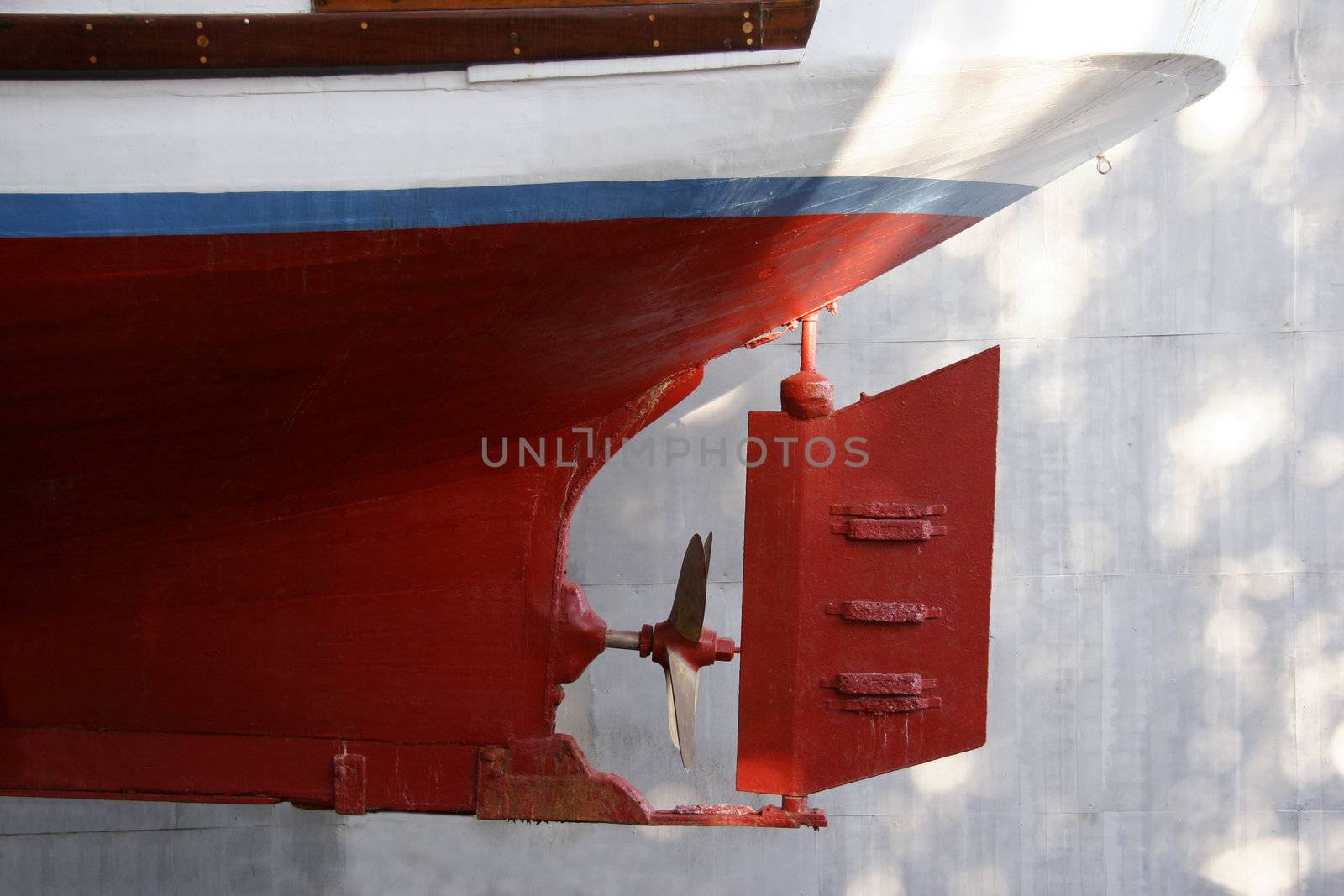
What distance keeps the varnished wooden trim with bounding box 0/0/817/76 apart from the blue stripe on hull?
0.19m

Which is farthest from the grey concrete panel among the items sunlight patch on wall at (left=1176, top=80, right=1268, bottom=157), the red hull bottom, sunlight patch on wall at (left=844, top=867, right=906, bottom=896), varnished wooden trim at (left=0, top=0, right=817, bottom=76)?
varnished wooden trim at (left=0, top=0, right=817, bottom=76)

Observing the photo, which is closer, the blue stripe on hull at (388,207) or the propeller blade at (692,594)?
the blue stripe on hull at (388,207)

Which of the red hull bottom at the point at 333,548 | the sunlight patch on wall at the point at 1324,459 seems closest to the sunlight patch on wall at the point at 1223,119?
the sunlight patch on wall at the point at 1324,459

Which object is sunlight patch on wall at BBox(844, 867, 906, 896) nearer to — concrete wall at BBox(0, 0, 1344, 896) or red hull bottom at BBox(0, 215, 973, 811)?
concrete wall at BBox(0, 0, 1344, 896)

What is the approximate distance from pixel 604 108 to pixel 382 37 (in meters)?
0.35

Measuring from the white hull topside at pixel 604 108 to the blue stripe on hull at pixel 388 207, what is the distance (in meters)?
0.02

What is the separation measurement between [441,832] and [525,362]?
2183 mm

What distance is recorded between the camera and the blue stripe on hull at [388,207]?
1965 mm

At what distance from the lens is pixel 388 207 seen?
2000 millimetres

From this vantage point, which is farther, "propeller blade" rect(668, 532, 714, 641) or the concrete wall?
the concrete wall

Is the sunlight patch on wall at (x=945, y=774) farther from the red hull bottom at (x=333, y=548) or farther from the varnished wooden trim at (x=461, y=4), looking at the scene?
the varnished wooden trim at (x=461, y=4)

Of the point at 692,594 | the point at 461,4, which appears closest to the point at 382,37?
the point at 461,4

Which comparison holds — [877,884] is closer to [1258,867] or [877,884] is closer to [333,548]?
[1258,867]

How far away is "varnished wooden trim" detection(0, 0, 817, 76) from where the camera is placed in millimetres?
1859
